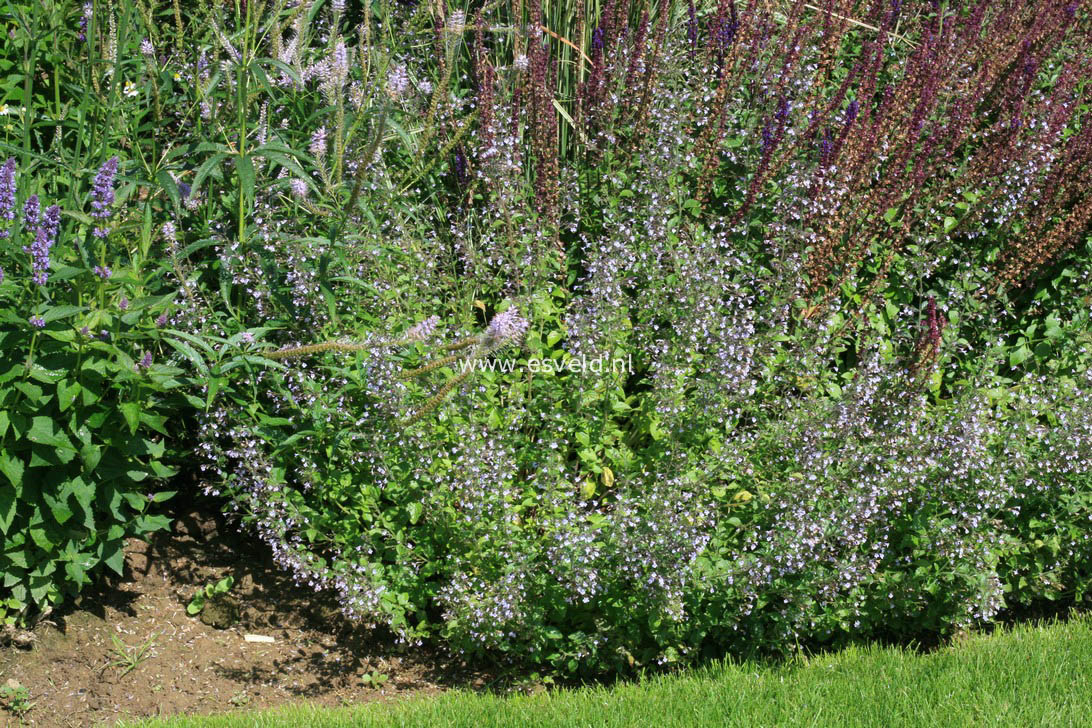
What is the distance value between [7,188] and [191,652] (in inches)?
74.6

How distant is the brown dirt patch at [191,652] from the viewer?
3.90m

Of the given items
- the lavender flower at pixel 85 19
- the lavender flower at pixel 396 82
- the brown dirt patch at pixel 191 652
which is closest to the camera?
the brown dirt patch at pixel 191 652

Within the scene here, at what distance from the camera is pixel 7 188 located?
3.41 metres

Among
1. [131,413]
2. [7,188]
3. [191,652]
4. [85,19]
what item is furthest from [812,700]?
[85,19]

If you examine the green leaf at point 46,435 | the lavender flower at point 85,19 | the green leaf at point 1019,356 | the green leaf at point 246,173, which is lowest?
the green leaf at point 46,435

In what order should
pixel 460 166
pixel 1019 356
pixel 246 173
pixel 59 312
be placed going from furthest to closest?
1. pixel 460 166
2. pixel 1019 356
3. pixel 246 173
4. pixel 59 312

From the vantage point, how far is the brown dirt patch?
12.8 ft

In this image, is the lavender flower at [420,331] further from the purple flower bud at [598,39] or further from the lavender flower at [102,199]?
the purple flower bud at [598,39]

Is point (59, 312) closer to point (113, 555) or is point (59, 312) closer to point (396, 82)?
point (113, 555)

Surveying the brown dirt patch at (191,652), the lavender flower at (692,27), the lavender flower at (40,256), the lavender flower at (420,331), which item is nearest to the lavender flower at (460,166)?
the lavender flower at (692,27)

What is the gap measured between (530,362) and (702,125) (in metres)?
1.86

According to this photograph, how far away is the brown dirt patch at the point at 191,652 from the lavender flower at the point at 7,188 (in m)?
1.62

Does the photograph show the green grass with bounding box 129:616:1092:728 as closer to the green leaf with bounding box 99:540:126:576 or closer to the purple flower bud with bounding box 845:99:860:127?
the green leaf with bounding box 99:540:126:576

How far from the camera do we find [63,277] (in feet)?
11.4
